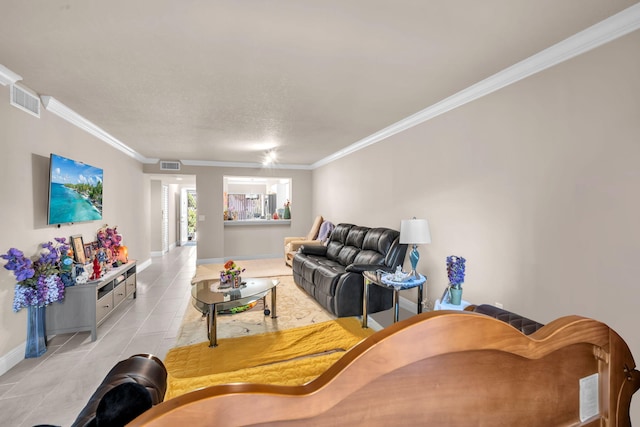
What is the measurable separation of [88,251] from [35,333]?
1217mm

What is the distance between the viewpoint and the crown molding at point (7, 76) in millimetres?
2315

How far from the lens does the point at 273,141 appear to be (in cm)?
483

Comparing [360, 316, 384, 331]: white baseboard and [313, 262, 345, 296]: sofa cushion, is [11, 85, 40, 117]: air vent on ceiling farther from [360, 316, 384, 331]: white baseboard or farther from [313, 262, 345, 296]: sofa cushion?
[360, 316, 384, 331]: white baseboard

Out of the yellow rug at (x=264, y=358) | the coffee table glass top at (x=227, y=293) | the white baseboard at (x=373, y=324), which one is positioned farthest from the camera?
the white baseboard at (x=373, y=324)

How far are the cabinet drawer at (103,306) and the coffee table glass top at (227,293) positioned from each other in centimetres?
90

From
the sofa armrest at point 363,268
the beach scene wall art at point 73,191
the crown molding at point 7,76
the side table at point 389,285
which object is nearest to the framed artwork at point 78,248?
the beach scene wall art at point 73,191

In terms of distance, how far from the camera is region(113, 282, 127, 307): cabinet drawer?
11.3 ft

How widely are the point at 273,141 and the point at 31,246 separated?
325 cm

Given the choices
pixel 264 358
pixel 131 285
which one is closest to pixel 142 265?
pixel 131 285

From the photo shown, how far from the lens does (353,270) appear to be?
3414 millimetres

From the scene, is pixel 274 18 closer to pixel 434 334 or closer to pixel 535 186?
pixel 434 334

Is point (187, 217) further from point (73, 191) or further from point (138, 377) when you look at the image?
point (138, 377)

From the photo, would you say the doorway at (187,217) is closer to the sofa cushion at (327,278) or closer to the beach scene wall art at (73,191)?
the beach scene wall art at (73,191)

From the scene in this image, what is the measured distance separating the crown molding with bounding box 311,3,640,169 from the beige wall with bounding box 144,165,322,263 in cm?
442
